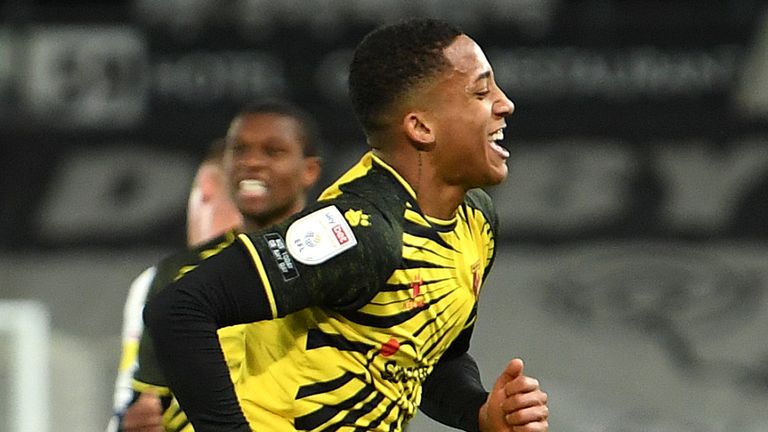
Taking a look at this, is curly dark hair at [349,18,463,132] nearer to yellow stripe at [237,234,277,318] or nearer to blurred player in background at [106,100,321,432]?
yellow stripe at [237,234,277,318]

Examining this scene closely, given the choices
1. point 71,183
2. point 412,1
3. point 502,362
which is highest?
point 412,1

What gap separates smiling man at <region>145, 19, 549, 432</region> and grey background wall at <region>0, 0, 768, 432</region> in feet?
12.3

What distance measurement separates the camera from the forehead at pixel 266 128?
11.1 ft

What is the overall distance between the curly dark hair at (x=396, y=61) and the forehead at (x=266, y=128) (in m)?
0.82

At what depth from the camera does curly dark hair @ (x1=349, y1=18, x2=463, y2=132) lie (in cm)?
254

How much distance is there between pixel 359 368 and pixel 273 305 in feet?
0.77

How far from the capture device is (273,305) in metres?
2.35

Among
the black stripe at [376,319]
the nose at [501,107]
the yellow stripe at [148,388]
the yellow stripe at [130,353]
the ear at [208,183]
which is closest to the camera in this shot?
the black stripe at [376,319]

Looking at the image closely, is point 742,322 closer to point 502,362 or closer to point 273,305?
point 502,362

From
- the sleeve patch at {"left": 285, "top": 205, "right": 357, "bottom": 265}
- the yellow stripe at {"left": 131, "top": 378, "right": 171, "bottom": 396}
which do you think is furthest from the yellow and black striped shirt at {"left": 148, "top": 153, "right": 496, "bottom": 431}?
the yellow stripe at {"left": 131, "top": 378, "right": 171, "bottom": 396}

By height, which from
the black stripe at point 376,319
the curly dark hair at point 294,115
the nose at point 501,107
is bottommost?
the black stripe at point 376,319

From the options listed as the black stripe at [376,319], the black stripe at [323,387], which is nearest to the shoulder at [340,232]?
the black stripe at [376,319]

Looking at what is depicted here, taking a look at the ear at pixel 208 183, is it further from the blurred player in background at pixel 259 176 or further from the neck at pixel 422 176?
the neck at pixel 422 176

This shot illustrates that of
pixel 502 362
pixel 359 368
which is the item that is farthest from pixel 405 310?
pixel 502 362
